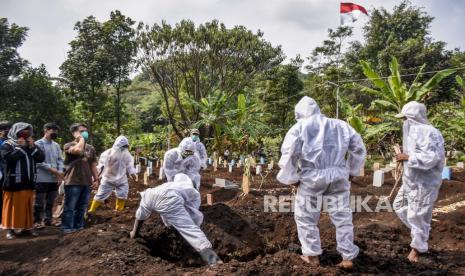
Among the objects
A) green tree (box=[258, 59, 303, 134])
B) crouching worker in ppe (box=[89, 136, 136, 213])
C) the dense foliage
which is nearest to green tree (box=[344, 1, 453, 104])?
the dense foliage

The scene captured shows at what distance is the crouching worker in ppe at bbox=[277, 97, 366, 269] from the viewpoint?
378 cm

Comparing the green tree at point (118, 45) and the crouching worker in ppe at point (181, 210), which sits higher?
the green tree at point (118, 45)

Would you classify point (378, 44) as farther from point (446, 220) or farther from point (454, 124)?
point (446, 220)

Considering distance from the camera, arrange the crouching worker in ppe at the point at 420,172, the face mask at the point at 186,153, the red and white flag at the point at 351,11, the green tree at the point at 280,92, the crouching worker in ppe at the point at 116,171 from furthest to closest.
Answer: the green tree at the point at 280,92 → the red and white flag at the point at 351,11 → the crouching worker in ppe at the point at 116,171 → the face mask at the point at 186,153 → the crouching worker in ppe at the point at 420,172

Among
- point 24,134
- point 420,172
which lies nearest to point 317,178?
point 420,172

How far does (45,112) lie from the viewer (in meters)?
17.9

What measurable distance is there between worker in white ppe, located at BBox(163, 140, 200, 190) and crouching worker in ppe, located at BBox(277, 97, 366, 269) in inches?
127

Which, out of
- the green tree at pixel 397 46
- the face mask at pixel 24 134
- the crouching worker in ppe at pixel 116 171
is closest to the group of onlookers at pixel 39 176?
the face mask at pixel 24 134

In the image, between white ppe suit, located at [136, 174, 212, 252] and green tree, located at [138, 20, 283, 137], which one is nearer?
white ppe suit, located at [136, 174, 212, 252]

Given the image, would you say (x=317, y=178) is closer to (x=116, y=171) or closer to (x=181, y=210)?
(x=181, y=210)

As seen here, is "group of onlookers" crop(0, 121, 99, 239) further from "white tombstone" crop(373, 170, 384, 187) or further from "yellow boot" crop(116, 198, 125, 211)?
"white tombstone" crop(373, 170, 384, 187)

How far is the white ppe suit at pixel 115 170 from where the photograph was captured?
7441mm

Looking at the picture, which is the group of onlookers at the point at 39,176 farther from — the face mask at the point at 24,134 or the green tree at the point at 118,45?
the green tree at the point at 118,45

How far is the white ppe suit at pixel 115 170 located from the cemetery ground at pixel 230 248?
0.45 metres
